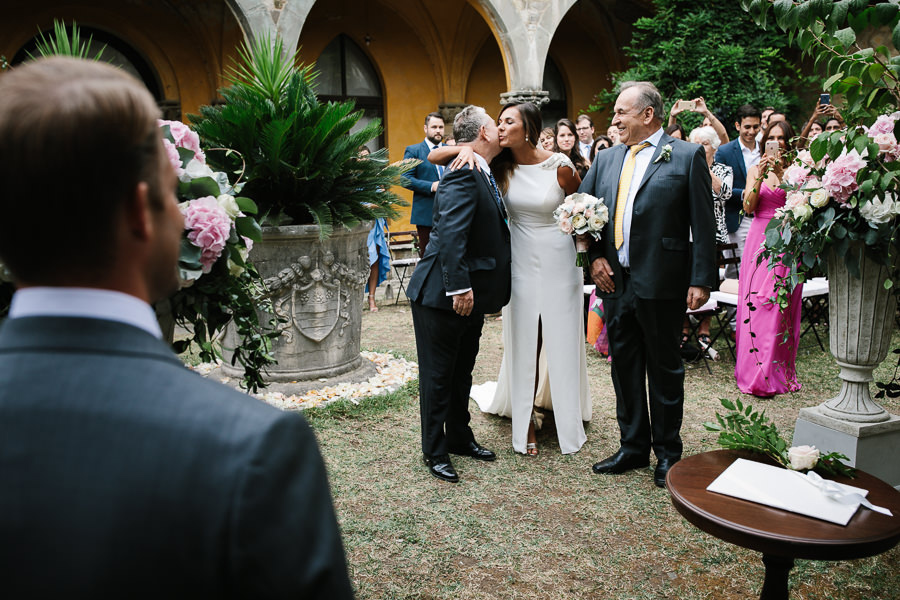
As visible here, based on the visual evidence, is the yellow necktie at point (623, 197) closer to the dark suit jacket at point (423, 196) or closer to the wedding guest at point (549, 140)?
the wedding guest at point (549, 140)

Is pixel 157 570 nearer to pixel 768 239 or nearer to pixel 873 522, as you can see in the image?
pixel 873 522

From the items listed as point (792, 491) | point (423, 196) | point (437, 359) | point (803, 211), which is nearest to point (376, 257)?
point (423, 196)

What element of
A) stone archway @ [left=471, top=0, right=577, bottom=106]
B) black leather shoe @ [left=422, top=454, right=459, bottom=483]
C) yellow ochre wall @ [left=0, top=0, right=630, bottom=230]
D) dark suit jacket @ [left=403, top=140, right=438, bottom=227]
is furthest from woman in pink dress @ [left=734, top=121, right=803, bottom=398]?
yellow ochre wall @ [left=0, top=0, right=630, bottom=230]

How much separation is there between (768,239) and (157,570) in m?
3.82

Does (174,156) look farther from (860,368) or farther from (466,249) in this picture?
(860,368)

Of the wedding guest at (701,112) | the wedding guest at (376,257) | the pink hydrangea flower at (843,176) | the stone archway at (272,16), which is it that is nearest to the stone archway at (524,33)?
the stone archway at (272,16)

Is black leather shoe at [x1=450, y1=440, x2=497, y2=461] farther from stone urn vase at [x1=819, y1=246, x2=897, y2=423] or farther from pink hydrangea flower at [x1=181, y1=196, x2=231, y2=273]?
pink hydrangea flower at [x1=181, y1=196, x2=231, y2=273]

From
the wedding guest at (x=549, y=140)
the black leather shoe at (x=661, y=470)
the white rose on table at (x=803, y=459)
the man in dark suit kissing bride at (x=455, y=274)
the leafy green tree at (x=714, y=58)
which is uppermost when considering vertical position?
the leafy green tree at (x=714, y=58)

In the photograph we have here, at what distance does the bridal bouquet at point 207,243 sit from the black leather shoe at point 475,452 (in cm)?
214

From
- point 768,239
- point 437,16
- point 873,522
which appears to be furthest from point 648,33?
point 873,522

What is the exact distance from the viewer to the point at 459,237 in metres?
3.96

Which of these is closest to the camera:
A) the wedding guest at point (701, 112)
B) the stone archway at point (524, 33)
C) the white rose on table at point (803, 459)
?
the white rose on table at point (803, 459)

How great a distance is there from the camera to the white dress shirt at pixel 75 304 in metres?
0.83

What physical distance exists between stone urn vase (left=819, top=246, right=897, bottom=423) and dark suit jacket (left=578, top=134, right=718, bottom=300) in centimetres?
64
